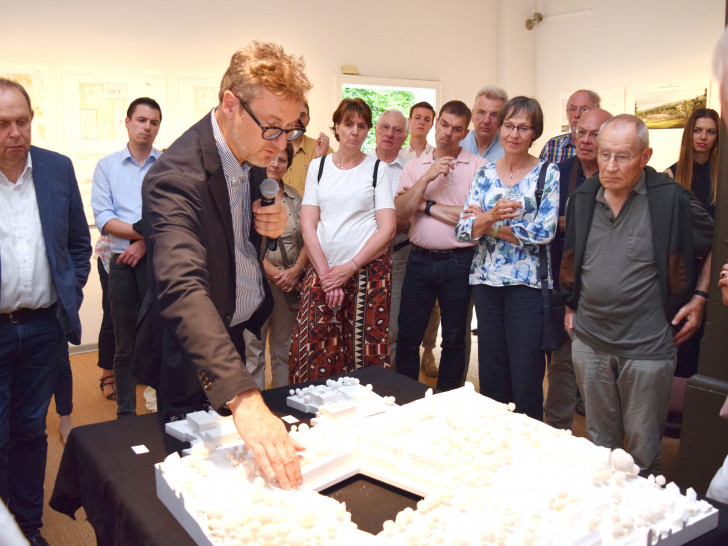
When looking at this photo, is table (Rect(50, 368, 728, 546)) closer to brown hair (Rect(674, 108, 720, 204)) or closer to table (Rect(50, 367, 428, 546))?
table (Rect(50, 367, 428, 546))

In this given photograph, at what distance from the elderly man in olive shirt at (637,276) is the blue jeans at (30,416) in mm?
2245

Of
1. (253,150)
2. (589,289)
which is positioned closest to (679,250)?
(589,289)

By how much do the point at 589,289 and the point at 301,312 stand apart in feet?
5.10

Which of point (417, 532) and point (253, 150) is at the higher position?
point (253, 150)

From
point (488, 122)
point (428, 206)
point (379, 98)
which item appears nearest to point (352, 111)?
point (428, 206)

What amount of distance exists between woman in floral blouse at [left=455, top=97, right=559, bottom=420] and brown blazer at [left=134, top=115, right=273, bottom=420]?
57.8 inches

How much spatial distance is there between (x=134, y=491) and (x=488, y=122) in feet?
10.6

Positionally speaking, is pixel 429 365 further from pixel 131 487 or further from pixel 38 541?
pixel 131 487

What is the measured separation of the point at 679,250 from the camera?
8.49ft

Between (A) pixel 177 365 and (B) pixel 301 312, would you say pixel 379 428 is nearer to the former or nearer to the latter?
(A) pixel 177 365

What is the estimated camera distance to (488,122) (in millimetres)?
4039

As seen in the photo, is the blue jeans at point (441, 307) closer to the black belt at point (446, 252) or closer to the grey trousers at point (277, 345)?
the black belt at point (446, 252)

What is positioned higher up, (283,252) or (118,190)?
(118,190)

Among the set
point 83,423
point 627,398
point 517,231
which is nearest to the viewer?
point 627,398
